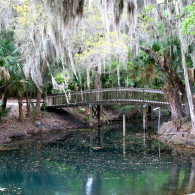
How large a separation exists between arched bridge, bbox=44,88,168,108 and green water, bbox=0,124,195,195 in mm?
3411

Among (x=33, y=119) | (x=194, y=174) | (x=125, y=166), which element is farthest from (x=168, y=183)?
Answer: (x=33, y=119)

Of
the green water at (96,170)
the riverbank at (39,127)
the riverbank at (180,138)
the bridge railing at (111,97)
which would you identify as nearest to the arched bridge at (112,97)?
the bridge railing at (111,97)

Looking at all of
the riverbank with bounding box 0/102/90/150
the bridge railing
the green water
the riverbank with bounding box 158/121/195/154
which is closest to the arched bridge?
the bridge railing

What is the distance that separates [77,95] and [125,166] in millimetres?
10659

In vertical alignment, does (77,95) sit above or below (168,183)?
above

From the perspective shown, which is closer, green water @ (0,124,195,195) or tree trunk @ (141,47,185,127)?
green water @ (0,124,195,195)

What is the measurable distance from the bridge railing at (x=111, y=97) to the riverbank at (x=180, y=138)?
208 centimetres

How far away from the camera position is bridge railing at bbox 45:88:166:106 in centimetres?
1768

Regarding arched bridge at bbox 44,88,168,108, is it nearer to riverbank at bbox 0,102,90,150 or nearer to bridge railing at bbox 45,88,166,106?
bridge railing at bbox 45,88,166,106

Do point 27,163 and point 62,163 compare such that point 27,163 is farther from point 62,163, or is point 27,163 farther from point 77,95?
point 77,95

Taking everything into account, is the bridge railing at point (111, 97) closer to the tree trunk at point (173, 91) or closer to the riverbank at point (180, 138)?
the tree trunk at point (173, 91)

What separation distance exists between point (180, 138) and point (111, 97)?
254 inches

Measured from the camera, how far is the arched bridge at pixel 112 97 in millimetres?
17542

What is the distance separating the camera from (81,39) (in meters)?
17.2
